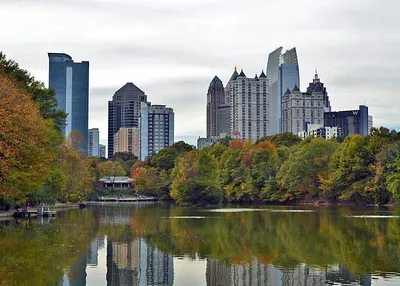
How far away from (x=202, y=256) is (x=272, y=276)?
533 centimetres

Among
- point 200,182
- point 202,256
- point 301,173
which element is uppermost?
point 301,173

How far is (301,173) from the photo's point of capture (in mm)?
84438

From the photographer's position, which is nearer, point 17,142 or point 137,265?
point 137,265

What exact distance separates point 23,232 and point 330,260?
18.4 metres

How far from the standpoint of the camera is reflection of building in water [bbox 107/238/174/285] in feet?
66.0

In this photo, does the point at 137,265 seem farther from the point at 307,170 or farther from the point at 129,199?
the point at 129,199

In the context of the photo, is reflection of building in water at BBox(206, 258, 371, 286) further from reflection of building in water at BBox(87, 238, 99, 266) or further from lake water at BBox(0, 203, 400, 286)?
reflection of building in water at BBox(87, 238, 99, 266)

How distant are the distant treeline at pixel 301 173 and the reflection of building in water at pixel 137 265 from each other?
38.9m

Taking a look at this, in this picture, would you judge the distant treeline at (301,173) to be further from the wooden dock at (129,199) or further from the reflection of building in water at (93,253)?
the reflection of building in water at (93,253)

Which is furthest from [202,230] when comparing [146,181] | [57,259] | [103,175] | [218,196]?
[103,175]

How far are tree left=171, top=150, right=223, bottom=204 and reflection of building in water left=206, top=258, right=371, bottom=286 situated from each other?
6191 cm

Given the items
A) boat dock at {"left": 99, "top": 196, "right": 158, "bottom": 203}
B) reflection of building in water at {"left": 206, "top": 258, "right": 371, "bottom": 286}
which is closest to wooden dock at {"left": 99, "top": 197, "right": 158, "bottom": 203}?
boat dock at {"left": 99, "top": 196, "right": 158, "bottom": 203}

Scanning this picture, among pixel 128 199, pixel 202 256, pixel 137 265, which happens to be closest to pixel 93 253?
pixel 137 265

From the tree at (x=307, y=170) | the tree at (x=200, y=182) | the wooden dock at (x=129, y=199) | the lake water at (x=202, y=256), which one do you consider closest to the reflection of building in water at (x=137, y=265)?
the lake water at (x=202, y=256)
